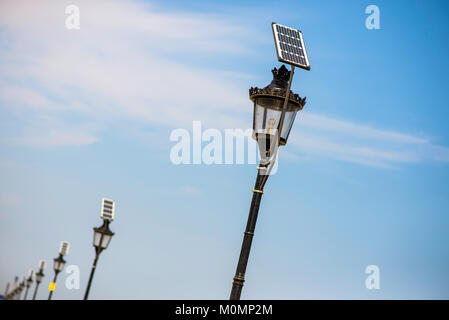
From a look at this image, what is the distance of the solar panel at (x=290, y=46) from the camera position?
1075 cm

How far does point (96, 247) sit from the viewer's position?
923 inches

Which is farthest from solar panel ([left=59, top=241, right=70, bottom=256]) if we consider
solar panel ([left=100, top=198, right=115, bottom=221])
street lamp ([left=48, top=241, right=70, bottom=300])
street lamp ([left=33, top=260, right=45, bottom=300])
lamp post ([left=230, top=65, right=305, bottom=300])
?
lamp post ([left=230, top=65, right=305, bottom=300])

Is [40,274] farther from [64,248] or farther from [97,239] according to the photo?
[97,239]

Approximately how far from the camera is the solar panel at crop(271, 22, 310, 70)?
1075 cm

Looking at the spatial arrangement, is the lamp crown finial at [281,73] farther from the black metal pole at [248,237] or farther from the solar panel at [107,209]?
the solar panel at [107,209]

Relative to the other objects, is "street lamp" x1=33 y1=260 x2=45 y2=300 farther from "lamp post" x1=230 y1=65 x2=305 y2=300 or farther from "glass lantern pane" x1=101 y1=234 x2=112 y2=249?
"lamp post" x1=230 y1=65 x2=305 y2=300

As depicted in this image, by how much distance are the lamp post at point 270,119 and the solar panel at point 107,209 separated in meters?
13.8

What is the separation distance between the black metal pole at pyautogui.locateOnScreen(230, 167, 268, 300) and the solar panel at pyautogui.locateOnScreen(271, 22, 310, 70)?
6.08 ft

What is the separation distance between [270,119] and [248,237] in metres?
2.03

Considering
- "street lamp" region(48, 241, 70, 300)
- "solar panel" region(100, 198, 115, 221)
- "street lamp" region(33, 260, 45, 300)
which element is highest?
"street lamp" region(33, 260, 45, 300)
